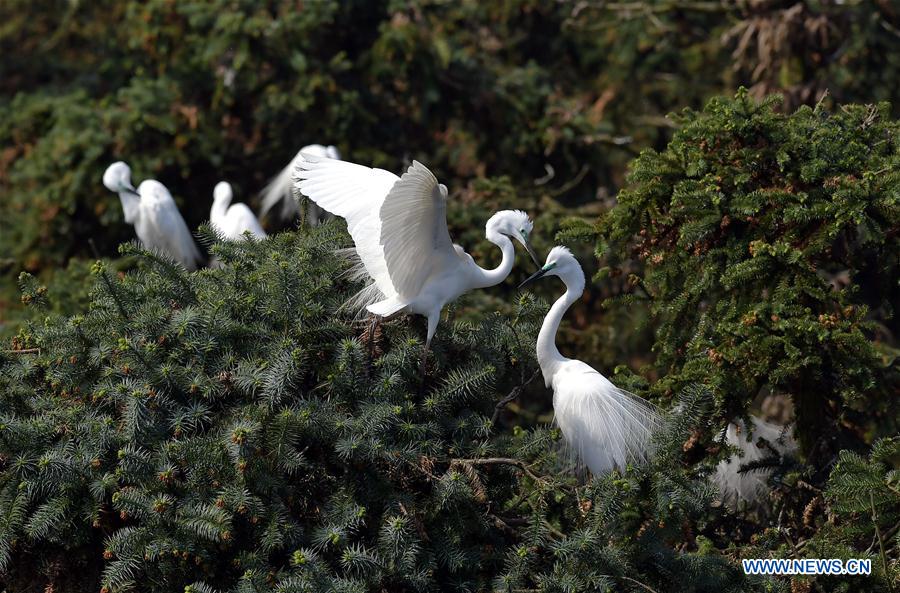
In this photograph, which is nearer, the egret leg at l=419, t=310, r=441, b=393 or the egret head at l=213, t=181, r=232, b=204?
the egret leg at l=419, t=310, r=441, b=393

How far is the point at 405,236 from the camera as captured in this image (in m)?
3.75

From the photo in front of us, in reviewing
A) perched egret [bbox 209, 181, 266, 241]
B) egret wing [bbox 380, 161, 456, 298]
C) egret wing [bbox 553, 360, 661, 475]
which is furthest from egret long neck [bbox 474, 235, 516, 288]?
perched egret [bbox 209, 181, 266, 241]

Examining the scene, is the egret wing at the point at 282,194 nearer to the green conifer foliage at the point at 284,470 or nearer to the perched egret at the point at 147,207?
the perched egret at the point at 147,207

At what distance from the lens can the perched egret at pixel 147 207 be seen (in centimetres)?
650

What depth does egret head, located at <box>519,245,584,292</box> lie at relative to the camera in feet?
13.8

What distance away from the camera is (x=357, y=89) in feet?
24.1

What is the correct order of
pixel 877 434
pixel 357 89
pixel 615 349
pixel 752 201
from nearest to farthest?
pixel 752 201 < pixel 877 434 < pixel 615 349 < pixel 357 89

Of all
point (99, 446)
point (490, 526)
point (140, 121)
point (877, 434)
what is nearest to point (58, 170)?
point (140, 121)

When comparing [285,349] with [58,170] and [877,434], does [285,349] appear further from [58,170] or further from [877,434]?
[58,170]

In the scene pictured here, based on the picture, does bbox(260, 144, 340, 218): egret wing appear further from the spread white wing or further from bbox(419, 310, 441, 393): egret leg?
bbox(419, 310, 441, 393): egret leg

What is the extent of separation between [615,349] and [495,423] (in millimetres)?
2271

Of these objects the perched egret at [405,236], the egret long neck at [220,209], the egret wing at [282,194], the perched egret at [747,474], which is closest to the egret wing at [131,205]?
the egret long neck at [220,209]

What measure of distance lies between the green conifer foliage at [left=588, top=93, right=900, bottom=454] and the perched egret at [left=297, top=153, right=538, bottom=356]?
559mm

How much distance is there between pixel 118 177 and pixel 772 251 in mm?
4179
